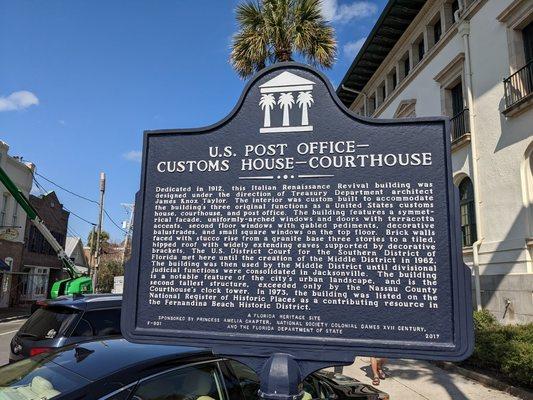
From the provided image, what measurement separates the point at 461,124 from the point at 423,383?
364 inches

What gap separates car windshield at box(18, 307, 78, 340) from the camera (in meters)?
6.46

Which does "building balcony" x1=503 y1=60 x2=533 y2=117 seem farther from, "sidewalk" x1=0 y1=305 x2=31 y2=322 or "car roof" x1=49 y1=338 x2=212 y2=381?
"sidewalk" x1=0 y1=305 x2=31 y2=322

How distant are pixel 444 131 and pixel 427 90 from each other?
614 inches

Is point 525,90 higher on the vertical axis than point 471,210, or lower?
higher

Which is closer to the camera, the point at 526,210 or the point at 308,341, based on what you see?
the point at 308,341

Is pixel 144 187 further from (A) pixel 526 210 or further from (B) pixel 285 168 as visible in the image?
(A) pixel 526 210

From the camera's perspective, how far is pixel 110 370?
3182mm

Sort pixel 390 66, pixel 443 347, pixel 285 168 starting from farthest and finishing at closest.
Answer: pixel 390 66, pixel 285 168, pixel 443 347

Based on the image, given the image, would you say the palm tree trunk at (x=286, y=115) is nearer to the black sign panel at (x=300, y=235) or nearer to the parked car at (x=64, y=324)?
the black sign panel at (x=300, y=235)

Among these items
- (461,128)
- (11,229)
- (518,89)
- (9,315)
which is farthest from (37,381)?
(11,229)

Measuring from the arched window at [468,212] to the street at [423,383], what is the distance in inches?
204

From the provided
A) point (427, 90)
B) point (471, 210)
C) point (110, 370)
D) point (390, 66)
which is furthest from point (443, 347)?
point (390, 66)

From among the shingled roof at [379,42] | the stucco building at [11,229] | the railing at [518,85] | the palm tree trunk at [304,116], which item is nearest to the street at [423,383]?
the palm tree trunk at [304,116]

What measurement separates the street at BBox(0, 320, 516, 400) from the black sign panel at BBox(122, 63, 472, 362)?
5.49 m
